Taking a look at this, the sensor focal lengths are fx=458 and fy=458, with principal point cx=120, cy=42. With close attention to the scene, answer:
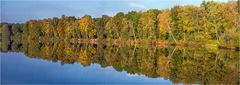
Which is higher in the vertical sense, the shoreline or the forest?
the forest

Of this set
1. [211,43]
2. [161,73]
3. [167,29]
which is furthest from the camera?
[167,29]

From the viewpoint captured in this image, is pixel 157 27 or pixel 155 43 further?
pixel 157 27

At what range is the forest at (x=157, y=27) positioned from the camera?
2813 inches

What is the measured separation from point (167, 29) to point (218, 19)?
1238 centimetres

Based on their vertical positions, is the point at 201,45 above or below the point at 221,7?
below

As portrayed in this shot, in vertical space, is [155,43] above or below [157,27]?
below

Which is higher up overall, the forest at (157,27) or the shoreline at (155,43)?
the forest at (157,27)

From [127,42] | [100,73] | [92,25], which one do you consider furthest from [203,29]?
[100,73]

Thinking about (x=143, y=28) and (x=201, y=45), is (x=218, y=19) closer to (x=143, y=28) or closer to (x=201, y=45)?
(x=201, y=45)

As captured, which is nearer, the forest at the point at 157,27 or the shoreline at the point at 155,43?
the shoreline at the point at 155,43

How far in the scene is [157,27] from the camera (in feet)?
290

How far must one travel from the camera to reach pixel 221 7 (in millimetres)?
73250

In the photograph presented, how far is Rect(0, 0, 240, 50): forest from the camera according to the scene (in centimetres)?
7144

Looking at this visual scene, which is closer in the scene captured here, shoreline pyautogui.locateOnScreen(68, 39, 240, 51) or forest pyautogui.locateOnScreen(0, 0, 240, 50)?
shoreline pyautogui.locateOnScreen(68, 39, 240, 51)
